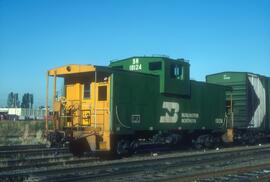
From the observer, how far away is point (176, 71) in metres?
18.7

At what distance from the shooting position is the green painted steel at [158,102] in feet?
52.8

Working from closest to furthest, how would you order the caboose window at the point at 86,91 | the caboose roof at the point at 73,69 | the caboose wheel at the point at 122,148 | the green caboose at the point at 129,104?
the caboose roof at the point at 73,69 < the green caboose at the point at 129,104 < the caboose wheel at the point at 122,148 < the caboose window at the point at 86,91

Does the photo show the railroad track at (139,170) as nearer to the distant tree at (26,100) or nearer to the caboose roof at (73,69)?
the caboose roof at (73,69)

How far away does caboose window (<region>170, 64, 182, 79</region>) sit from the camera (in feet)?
60.4

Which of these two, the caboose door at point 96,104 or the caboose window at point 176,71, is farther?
the caboose window at point 176,71

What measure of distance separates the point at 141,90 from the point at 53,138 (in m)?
4.10

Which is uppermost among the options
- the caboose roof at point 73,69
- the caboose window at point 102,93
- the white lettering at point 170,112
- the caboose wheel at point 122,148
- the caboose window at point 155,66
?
the caboose window at point 155,66

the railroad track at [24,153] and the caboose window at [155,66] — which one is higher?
the caboose window at [155,66]

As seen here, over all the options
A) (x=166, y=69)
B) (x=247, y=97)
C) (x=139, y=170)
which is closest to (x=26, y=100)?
(x=247, y=97)

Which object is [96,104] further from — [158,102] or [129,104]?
[158,102]

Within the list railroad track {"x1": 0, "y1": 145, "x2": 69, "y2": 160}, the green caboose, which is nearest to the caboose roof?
the green caboose

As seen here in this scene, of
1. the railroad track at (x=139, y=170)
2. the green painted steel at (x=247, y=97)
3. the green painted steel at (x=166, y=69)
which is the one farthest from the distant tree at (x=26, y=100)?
the railroad track at (x=139, y=170)

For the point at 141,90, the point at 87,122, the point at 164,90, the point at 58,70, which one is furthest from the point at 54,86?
the point at 164,90

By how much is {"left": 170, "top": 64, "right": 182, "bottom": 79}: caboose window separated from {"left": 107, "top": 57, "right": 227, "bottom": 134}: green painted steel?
11 centimetres
